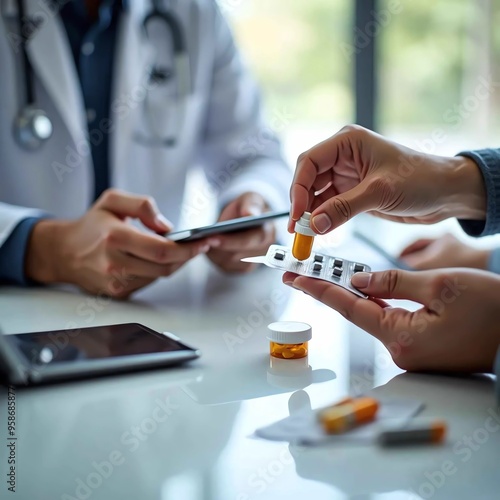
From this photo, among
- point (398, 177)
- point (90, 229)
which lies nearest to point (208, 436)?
point (398, 177)

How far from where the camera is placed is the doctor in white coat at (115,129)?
97 cm

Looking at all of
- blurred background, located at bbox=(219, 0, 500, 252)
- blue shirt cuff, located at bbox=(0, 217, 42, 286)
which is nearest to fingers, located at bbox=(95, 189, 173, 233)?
blue shirt cuff, located at bbox=(0, 217, 42, 286)

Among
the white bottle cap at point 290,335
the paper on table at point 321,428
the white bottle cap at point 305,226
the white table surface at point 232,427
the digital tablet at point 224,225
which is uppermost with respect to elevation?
the white bottle cap at point 305,226

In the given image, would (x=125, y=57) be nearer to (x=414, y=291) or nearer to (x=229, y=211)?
(x=229, y=211)

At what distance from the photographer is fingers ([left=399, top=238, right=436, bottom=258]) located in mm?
1015

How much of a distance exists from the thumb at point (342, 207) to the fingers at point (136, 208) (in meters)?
0.31

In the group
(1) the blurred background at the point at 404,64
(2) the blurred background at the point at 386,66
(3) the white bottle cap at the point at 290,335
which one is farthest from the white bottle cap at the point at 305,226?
(1) the blurred background at the point at 404,64

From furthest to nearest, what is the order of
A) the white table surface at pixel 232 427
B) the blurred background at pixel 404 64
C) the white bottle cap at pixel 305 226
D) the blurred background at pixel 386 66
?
the blurred background at pixel 404 64 → the blurred background at pixel 386 66 → the white bottle cap at pixel 305 226 → the white table surface at pixel 232 427

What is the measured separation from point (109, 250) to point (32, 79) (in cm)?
48

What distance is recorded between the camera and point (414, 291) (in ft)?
2.09

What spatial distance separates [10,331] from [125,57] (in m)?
0.74

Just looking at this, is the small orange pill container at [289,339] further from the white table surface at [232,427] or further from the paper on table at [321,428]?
the paper on table at [321,428]

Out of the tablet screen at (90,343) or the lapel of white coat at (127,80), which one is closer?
the tablet screen at (90,343)

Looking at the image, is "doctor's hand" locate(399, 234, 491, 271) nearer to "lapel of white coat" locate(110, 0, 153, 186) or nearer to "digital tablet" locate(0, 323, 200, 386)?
"digital tablet" locate(0, 323, 200, 386)
